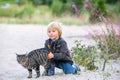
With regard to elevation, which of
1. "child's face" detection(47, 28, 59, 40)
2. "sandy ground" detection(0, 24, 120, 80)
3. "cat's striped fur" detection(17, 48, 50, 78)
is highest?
"child's face" detection(47, 28, 59, 40)

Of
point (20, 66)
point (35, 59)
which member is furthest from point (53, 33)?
point (20, 66)

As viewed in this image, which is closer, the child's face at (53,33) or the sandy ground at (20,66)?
the sandy ground at (20,66)

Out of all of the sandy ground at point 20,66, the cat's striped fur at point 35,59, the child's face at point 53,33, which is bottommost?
the sandy ground at point 20,66

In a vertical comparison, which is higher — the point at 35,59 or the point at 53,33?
the point at 53,33

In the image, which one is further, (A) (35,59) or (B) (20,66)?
(B) (20,66)

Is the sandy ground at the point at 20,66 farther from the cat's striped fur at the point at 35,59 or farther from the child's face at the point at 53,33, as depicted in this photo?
the child's face at the point at 53,33

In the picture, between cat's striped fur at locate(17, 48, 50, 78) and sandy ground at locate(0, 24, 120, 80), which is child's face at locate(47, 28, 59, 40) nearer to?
cat's striped fur at locate(17, 48, 50, 78)

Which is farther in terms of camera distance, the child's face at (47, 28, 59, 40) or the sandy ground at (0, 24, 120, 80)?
the child's face at (47, 28, 59, 40)

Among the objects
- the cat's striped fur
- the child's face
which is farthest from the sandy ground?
the child's face

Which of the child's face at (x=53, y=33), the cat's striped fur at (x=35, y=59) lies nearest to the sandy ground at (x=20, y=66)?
the cat's striped fur at (x=35, y=59)

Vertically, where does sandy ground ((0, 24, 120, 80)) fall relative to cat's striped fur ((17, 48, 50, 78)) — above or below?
below

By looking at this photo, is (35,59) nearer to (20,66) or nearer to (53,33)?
(53,33)

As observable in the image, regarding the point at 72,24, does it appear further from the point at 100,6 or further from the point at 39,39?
the point at 39,39

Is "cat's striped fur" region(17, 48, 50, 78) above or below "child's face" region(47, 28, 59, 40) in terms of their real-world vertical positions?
below
